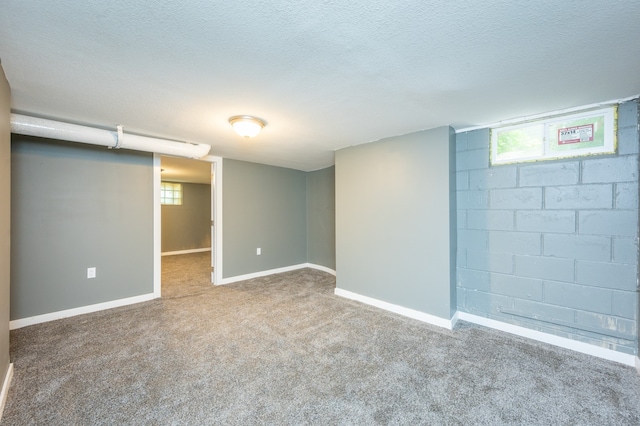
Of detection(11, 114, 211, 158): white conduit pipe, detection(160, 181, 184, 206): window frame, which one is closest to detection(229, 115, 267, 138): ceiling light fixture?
detection(11, 114, 211, 158): white conduit pipe

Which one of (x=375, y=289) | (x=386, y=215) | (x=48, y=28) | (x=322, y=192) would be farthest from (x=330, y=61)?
(x=322, y=192)

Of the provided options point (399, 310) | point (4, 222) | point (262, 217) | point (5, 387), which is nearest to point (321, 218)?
point (262, 217)

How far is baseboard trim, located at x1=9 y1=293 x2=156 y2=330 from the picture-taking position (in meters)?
2.75

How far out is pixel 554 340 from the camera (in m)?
2.41

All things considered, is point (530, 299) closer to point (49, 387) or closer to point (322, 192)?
point (322, 192)

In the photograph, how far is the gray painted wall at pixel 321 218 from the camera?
5.10 m

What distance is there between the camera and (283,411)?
1.61m

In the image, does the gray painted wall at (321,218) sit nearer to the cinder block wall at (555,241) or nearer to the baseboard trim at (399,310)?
the baseboard trim at (399,310)

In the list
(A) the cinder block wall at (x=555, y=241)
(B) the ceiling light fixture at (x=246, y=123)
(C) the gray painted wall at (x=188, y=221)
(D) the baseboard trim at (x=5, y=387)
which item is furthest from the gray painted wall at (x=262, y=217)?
(C) the gray painted wall at (x=188, y=221)

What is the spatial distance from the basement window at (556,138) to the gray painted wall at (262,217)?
353 cm

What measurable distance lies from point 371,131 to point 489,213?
1.51m

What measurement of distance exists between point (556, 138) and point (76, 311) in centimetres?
527

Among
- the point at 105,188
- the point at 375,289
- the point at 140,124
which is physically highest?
the point at 140,124

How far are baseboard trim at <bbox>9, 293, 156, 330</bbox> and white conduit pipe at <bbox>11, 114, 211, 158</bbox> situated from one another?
1889 millimetres
